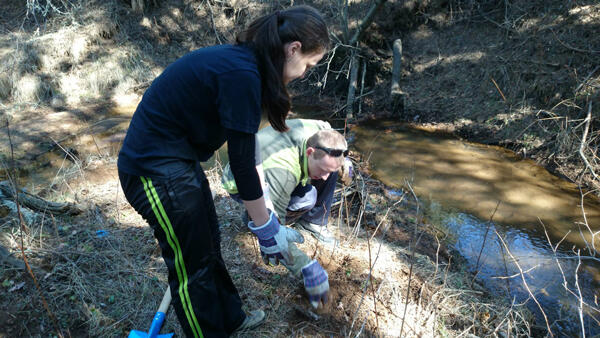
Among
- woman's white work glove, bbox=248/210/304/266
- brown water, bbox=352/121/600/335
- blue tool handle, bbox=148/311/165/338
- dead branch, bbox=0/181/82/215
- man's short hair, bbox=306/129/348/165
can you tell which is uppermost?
man's short hair, bbox=306/129/348/165

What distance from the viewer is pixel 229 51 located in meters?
1.21

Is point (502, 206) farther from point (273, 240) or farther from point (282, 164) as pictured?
point (273, 240)

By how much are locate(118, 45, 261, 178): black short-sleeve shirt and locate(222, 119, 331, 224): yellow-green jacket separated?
86 centimetres

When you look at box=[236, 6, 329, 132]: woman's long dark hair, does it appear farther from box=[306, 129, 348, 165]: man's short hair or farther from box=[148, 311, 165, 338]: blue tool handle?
box=[148, 311, 165, 338]: blue tool handle

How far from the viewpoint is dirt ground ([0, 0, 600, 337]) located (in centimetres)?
213

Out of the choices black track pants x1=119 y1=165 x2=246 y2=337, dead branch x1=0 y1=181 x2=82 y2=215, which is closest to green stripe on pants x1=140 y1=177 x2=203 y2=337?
black track pants x1=119 y1=165 x2=246 y2=337

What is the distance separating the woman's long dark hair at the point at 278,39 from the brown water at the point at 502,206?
6.50ft

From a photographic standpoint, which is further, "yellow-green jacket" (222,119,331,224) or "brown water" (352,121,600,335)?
"brown water" (352,121,600,335)

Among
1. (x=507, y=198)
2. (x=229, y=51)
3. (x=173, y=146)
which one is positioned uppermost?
(x=229, y=51)

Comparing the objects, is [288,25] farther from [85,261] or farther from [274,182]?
[85,261]

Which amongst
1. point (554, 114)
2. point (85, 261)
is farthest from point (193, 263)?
point (554, 114)

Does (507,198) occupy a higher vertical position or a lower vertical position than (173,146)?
lower

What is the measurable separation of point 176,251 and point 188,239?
77 millimetres

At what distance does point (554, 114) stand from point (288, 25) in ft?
17.0
